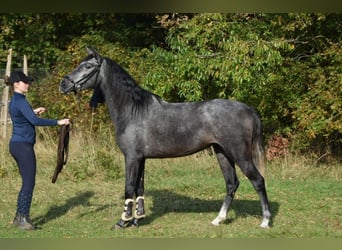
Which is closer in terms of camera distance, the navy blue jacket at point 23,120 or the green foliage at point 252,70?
the navy blue jacket at point 23,120

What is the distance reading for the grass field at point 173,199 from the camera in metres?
6.11

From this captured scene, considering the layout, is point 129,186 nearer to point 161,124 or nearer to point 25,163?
point 161,124

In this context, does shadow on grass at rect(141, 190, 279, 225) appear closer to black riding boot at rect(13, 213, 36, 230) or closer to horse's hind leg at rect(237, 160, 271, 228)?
horse's hind leg at rect(237, 160, 271, 228)

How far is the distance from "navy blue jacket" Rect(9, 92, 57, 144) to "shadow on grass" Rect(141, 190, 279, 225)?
6.04ft

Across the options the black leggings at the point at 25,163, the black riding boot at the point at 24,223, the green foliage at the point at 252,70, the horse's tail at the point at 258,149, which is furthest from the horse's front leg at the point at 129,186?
the green foliage at the point at 252,70

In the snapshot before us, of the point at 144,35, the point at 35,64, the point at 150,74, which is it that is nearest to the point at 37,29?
the point at 35,64

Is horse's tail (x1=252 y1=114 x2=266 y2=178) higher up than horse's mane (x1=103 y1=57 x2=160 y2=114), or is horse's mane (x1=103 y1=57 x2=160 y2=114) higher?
horse's mane (x1=103 y1=57 x2=160 y2=114)

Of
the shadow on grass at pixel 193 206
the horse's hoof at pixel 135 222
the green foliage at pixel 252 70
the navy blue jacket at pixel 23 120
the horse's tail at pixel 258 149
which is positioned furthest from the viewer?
the green foliage at pixel 252 70

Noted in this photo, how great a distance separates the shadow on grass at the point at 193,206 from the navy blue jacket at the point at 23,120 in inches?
72.5

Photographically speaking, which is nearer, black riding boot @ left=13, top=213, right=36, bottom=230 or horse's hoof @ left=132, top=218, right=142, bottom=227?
black riding boot @ left=13, top=213, right=36, bottom=230

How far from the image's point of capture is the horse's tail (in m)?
6.10

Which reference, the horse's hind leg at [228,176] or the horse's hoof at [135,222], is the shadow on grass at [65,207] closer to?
the horse's hoof at [135,222]

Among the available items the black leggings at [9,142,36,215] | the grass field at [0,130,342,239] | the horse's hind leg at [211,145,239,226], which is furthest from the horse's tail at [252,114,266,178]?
the black leggings at [9,142,36,215]

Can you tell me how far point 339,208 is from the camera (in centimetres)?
753
